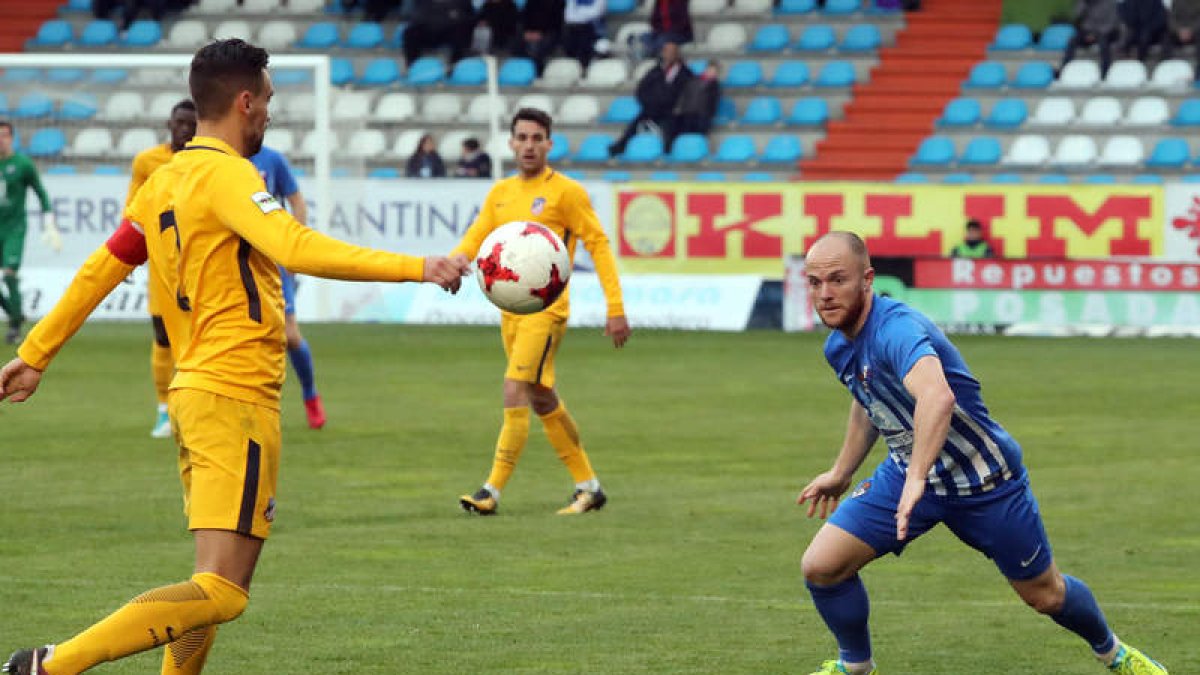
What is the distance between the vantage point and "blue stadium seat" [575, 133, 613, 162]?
32875mm

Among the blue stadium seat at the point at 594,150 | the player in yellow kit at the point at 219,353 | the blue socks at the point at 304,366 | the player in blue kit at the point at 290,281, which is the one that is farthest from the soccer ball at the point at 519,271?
the blue stadium seat at the point at 594,150

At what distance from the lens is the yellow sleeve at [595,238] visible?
12898 millimetres

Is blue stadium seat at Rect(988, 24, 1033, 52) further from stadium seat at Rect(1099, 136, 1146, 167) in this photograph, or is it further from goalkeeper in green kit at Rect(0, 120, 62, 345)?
goalkeeper in green kit at Rect(0, 120, 62, 345)

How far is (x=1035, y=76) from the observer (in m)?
32.5

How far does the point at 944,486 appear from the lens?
7402mm

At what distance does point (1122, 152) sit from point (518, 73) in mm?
9139

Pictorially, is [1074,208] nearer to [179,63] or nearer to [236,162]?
[179,63]

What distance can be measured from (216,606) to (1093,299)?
21089 mm

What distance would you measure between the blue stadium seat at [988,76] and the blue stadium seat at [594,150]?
536 centimetres

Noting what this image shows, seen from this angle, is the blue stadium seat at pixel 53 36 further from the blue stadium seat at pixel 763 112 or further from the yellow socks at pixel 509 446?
the yellow socks at pixel 509 446

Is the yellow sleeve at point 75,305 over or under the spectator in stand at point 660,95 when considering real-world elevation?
over

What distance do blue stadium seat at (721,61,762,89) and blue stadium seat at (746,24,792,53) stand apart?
0.53m

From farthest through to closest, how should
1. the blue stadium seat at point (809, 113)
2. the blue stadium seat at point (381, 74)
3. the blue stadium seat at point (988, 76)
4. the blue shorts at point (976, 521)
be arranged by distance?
the blue stadium seat at point (381, 74) → the blue stadium seat at point (809, 113) → the blue stadium seat at point (988, 76) → the blue shorts at point (976, 521)

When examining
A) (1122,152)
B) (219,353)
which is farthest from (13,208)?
(219,353)
